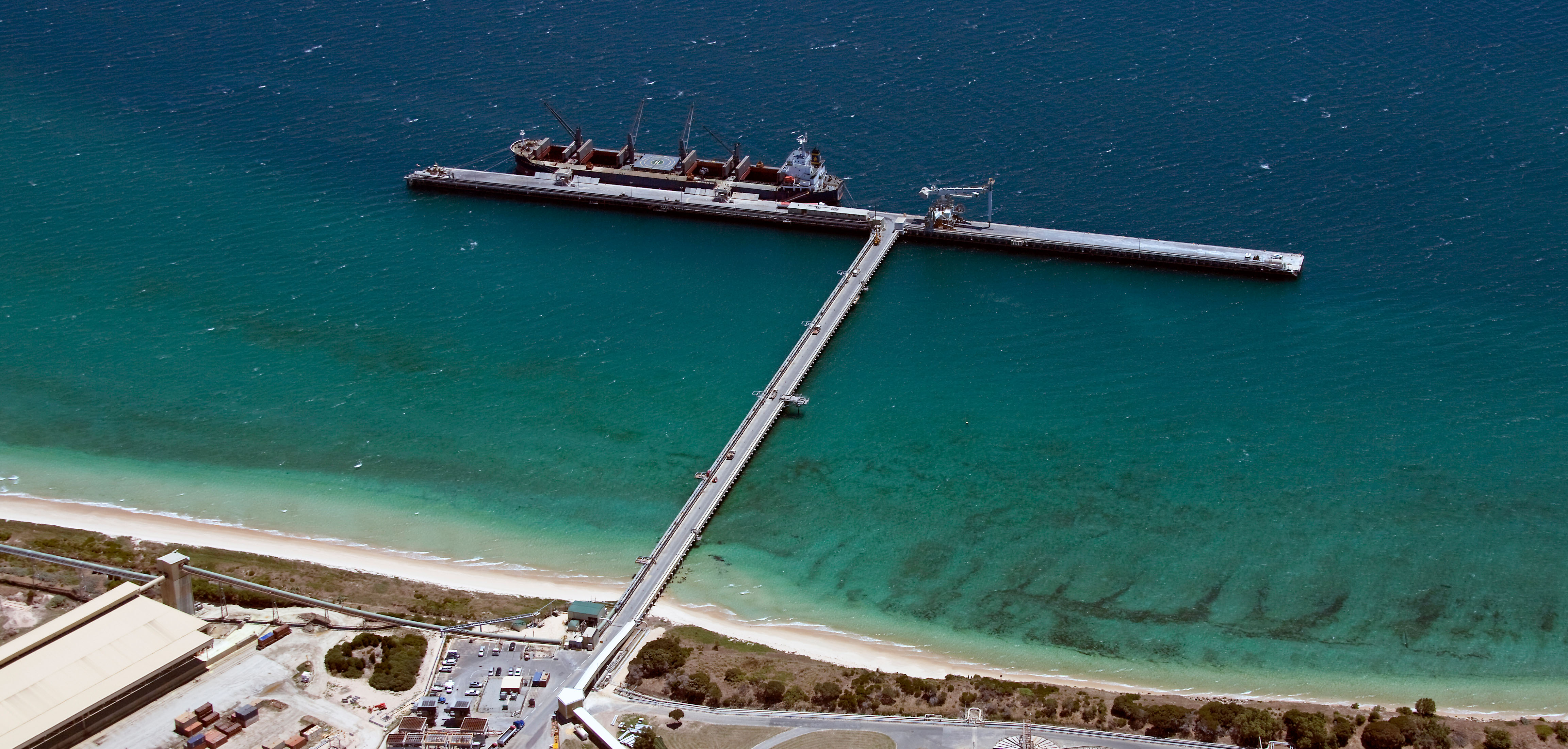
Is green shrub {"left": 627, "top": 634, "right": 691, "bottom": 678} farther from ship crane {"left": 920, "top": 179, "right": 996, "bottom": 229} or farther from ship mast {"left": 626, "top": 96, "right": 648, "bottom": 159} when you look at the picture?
ship mast {"left": 626, "top": 96, "right": 648, "bottom": 159}

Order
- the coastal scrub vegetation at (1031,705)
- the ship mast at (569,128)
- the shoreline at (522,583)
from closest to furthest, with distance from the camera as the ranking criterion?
the coastal scrub vegetation at (1031,705)
the shoreline at (522,583)
the ship mast at (569,128)

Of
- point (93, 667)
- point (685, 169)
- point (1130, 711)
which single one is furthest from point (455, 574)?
point (685, 169)

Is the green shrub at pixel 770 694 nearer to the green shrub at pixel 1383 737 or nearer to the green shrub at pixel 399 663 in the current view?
the green shrub at pixel 399 663


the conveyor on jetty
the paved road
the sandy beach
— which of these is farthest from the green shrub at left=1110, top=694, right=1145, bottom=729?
the conveyor on jetty

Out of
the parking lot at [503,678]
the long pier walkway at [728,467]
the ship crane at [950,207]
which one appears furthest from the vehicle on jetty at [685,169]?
the parking lot at [503,678]

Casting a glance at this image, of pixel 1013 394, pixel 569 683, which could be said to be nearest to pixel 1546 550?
pixel 1013 394

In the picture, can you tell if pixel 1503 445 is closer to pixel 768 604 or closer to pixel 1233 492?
pixel 1233 492

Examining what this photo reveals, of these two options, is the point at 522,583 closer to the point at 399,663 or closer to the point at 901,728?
the point at 399,663
